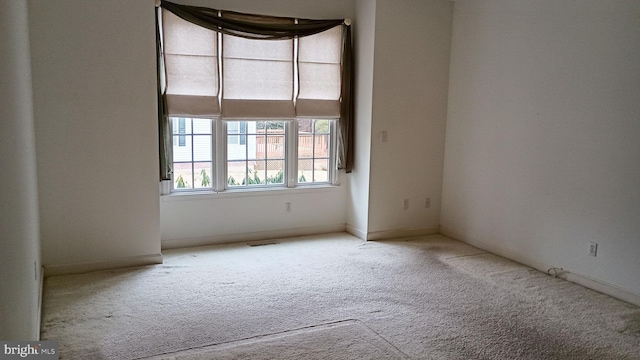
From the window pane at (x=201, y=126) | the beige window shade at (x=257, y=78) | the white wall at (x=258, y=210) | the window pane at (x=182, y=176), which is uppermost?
the beige window shade at (x=257, y=78)

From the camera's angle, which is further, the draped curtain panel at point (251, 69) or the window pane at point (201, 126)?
the window pane at point (201, 126)

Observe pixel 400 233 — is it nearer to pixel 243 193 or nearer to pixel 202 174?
pixel 243 193

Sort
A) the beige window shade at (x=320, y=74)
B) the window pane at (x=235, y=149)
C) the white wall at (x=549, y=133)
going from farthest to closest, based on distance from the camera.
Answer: the beige window shade at (x=320, y=74) < the window pane at (x=235, y=149) < the white wall at (x=549, y=133)

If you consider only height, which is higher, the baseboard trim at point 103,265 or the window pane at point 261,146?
the window pane at point 261,146

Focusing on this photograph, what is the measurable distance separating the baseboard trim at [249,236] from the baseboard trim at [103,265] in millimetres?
467

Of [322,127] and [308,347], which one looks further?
[322,127]

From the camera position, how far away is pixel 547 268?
4715 millimetres

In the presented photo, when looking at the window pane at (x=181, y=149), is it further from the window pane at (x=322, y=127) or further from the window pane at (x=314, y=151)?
the window pane at (x=322, y=127)

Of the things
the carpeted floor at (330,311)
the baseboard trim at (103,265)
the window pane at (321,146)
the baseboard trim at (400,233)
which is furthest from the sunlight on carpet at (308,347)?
the window pane at (321,146)

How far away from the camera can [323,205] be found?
5.91 meters

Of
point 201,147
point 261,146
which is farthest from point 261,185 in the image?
point 201,147

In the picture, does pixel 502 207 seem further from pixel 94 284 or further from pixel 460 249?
pixel 94 284

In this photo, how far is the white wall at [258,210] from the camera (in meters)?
5.18

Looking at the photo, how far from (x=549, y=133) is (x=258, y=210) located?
2977 mm
